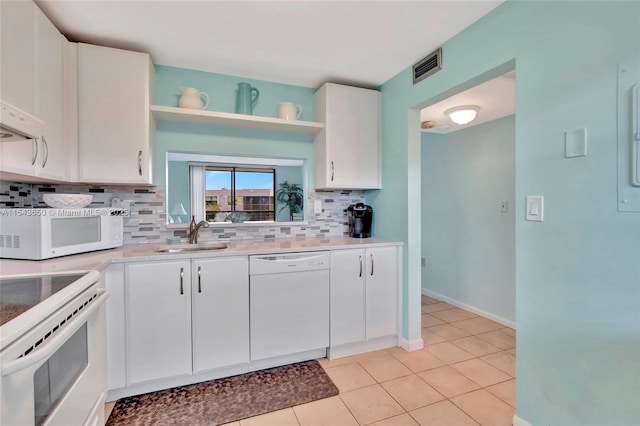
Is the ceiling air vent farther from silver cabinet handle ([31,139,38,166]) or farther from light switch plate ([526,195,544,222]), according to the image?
silver cabinet handle ([31,139,38,166])

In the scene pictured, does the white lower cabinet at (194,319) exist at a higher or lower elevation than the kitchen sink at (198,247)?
lower

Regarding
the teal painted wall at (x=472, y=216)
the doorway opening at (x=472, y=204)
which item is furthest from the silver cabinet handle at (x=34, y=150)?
the teal painted wall at (x=472, y=216)

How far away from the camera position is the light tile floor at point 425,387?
5.52 ft

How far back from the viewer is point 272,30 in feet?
6.23

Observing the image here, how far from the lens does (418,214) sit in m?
2.52

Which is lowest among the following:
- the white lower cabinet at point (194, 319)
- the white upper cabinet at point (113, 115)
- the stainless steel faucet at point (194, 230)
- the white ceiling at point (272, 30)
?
the white lower cabinet at point (194, 319)

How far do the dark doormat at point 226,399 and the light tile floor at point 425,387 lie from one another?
75 millimetres

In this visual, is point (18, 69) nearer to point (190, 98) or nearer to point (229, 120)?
point (190, 98)

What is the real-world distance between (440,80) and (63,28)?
2506 millimetres

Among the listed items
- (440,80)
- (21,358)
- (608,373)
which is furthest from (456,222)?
(21,358)

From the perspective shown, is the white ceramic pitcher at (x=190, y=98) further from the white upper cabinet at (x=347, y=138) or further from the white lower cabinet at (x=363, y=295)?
the white lower cabinet at (x=363, y=295)

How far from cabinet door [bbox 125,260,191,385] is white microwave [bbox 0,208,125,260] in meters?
0.34

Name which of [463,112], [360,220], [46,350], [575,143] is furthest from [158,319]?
[463,112]

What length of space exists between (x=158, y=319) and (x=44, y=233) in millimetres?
778
